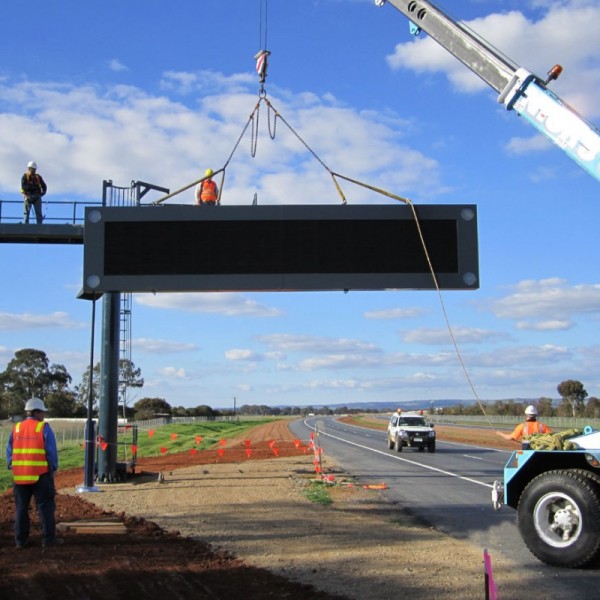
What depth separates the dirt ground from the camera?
747 cm

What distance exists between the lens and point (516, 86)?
12.7 meters

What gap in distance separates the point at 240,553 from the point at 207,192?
26.9ft

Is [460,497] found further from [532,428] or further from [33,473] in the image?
[33,473]

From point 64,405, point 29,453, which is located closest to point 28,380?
point 64,405

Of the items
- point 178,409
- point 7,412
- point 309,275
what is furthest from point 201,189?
point 178,409

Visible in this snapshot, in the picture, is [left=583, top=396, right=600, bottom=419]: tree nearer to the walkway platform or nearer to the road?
the road

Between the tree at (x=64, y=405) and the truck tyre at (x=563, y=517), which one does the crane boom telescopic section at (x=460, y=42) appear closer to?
the truck tyre at (x=563, y=517)

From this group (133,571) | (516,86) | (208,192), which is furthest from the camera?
(208,192)

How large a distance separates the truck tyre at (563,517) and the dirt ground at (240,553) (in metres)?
0.56

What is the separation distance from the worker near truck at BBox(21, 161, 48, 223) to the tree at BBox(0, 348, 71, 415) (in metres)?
66.8

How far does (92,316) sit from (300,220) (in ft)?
17.4

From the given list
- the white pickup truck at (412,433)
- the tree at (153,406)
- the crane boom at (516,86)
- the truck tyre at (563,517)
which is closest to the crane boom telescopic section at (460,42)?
the crane boom at (516,86)

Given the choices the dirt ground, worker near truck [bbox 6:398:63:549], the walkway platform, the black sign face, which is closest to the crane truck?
the dirt ground

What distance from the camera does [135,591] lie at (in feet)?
23.9
